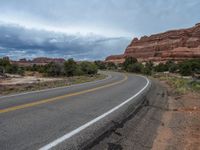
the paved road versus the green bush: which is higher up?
the paved road

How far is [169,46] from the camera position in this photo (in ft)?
444

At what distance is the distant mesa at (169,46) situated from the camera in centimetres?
12138

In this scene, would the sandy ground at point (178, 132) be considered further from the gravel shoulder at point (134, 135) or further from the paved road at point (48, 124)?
the paved road at point (48, 124)

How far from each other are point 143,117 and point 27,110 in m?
3.84

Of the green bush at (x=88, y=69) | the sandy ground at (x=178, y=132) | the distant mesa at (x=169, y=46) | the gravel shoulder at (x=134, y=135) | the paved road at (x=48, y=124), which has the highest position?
the distant mesa at (x=169, y=46)

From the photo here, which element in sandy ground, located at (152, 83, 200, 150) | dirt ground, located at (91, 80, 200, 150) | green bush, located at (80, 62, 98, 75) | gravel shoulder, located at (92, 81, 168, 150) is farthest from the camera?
green bush, located at (80, 62, 98, 75)

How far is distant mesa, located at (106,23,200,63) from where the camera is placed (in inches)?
4779

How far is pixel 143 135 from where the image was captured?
6.43 m

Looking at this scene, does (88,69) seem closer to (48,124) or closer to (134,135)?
(48,124)

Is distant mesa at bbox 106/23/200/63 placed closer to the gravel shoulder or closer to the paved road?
the gravel shoulder

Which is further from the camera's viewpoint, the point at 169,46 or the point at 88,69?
the point at 169,46

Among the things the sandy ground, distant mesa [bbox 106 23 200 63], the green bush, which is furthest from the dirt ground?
distant mesa [bbox 106 23 200 63]

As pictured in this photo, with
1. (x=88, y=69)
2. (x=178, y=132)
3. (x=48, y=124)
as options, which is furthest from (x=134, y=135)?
(x=88, y=69)

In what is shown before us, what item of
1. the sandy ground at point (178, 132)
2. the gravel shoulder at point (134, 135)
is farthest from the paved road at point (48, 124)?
the sandy ground at point (178, 132)
